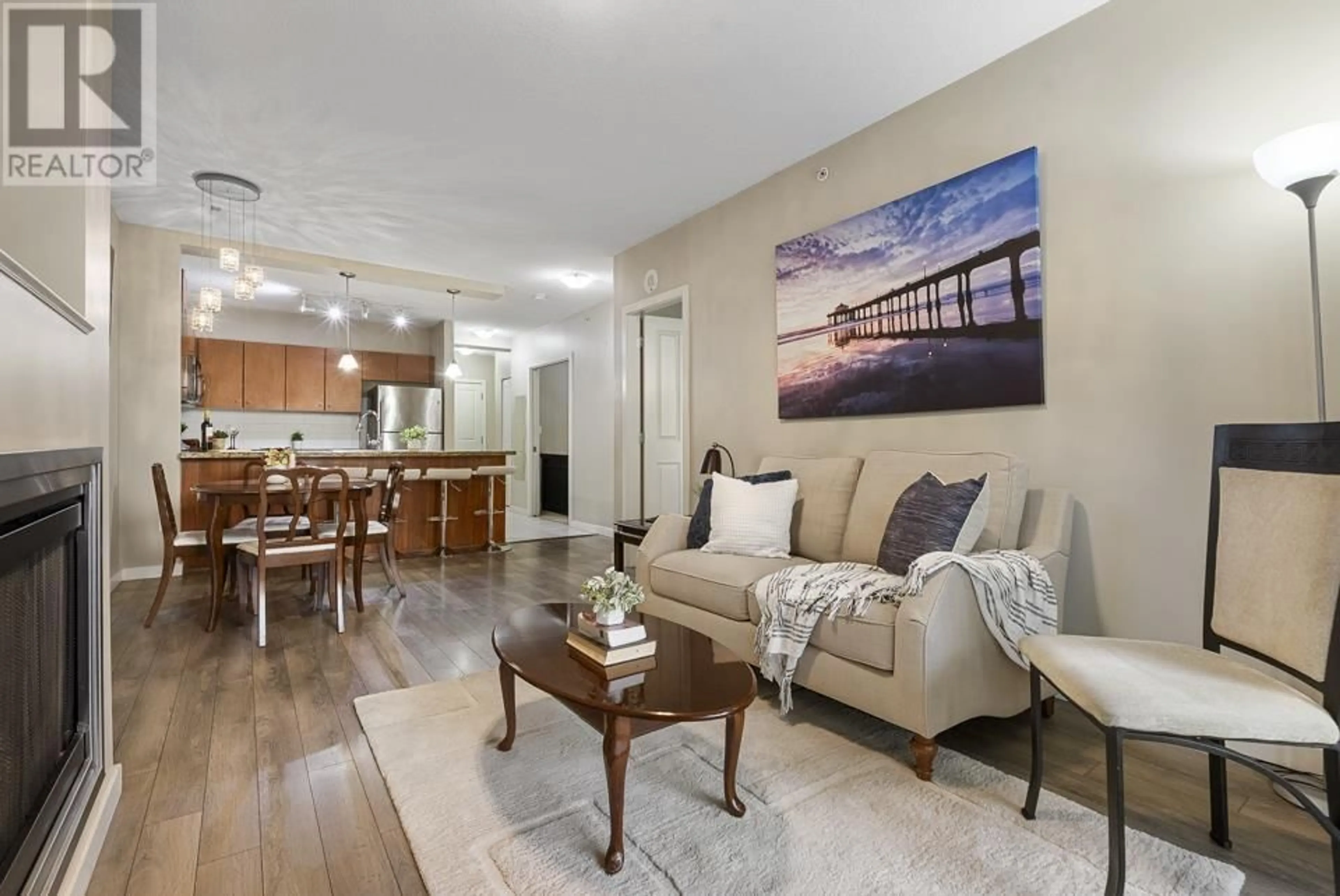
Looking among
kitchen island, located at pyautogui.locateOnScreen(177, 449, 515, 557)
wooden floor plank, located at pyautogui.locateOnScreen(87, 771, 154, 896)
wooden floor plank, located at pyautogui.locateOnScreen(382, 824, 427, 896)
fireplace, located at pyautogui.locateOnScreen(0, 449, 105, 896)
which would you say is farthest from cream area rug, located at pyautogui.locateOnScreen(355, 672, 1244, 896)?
kitchen island, located at pyautogui.locateOnScreen(177, 449, 515, 557)

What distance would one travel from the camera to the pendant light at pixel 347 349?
5457 mm

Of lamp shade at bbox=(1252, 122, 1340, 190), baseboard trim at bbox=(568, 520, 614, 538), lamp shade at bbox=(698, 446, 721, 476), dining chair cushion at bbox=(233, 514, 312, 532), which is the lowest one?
baseboard trim at bbox=(568, 520, 614, 538)

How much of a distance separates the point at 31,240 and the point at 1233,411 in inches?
138

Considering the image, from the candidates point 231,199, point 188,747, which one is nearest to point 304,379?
point 231,199

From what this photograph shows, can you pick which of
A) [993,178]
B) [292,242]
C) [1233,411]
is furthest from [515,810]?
[292,242]

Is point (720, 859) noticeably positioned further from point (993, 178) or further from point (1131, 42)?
point (1131, 42)

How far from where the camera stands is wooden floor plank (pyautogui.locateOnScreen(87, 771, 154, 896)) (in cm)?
140

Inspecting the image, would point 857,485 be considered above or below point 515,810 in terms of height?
above

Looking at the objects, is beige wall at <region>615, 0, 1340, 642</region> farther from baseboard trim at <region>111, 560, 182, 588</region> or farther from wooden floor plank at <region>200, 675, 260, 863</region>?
baseboard trim at <region>111, 560, 182, 588</region>

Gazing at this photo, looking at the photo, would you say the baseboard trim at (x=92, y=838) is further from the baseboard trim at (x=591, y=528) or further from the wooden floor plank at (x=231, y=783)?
the baseboard trim at (x=591, y=528)

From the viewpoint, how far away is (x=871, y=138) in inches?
123

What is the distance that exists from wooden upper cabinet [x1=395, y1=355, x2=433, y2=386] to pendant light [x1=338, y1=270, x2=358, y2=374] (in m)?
0.51

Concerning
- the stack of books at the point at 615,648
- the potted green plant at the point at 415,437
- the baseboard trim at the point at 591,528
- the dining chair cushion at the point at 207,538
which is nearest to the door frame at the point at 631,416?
the baseboard trim at the point at 591,528

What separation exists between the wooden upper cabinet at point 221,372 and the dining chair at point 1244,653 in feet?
25.9
